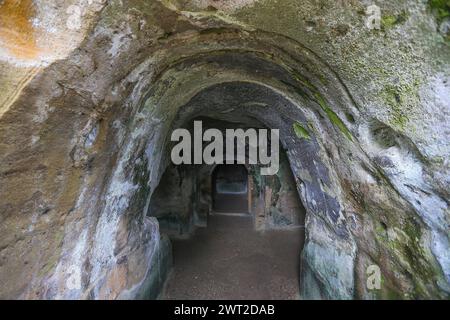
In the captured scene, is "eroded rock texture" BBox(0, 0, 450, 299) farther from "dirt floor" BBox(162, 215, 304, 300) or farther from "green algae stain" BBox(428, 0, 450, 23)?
"dirt floor" BBox(162, 215, 304, 300)

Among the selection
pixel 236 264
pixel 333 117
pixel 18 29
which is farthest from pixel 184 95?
pixel 236 264

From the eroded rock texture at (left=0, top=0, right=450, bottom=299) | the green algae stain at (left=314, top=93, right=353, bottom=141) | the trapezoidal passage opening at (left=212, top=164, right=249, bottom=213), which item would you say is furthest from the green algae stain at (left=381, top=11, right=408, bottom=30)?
the trapezoidal passage opening at (left=212, top=164, right=249, bottom=213)

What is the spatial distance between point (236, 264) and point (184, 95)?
3.81 m

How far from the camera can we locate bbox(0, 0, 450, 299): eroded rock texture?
1.60 metres

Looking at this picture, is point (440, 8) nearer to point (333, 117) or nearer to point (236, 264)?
point (333, 117)

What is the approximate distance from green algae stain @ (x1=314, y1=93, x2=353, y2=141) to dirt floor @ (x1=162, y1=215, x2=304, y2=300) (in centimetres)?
330

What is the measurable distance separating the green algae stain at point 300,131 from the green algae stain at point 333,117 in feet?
2.48

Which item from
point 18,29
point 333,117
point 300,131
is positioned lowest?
point 333,117

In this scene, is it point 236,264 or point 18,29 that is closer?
point 18,29

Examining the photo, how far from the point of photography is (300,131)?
3.53 m

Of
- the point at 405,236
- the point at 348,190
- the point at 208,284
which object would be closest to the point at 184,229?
the point at 208,284

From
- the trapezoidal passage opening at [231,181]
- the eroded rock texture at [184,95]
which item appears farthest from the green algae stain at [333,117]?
the trapezoidal passage opening at [231,181]
